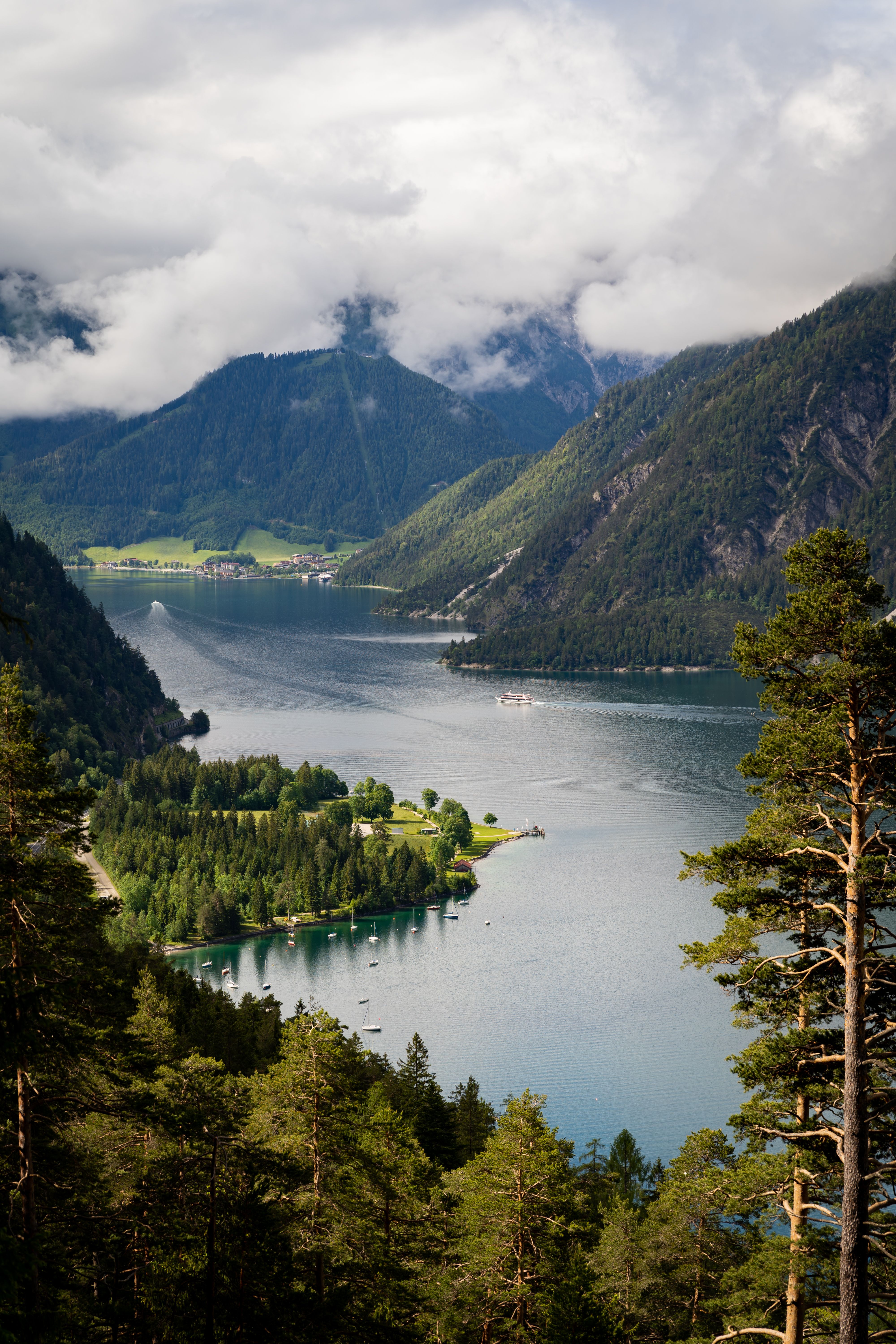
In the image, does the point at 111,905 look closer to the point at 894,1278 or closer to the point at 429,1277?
the point at 429,1277

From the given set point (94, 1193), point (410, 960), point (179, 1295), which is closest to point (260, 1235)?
point (179, 1295)

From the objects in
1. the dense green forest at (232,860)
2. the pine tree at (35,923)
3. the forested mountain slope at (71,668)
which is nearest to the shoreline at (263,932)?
the dense green forest at (232,860)

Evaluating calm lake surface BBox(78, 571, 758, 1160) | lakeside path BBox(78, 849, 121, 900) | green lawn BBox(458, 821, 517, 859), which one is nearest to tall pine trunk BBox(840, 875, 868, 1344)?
Result: calm lake surface BBox(78, 571, 758, 1160)

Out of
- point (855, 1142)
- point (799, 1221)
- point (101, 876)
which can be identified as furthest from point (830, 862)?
point (101, 876)

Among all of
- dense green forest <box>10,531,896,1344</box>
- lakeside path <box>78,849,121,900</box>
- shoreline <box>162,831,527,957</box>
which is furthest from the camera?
lakeside path <box>78,849,121,900</box>

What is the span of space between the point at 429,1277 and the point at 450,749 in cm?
13641

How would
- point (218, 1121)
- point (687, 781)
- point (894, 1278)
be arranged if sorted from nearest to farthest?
1. point (894, 1278)
2. point (218, 1121)
3. point (687, 781)

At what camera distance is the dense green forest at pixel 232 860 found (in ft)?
316

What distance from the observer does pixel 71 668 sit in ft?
538

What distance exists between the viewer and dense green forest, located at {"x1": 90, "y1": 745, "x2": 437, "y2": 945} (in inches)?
3787

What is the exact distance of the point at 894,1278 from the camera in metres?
18.4

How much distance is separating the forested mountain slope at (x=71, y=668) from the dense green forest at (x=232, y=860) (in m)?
18.6

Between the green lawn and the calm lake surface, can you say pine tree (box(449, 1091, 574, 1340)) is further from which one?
the green lawn

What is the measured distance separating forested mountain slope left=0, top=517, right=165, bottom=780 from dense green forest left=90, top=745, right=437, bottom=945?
61.1ft
